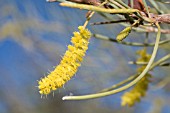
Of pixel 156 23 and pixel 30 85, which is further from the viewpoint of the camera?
pixel 30 85

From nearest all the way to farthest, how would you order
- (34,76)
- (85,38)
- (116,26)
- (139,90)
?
(85,38), (139,90), (116,26), (34,76)

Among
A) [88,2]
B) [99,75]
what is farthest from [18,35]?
[88,2]

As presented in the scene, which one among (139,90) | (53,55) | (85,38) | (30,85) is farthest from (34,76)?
(85,38)

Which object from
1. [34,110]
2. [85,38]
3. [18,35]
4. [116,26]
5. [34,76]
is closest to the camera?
[85,38]

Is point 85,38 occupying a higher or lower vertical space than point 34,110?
lower

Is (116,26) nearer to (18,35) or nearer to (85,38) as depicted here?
(18,35)

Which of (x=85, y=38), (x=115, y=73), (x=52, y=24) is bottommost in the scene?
(x=85, y=38)
